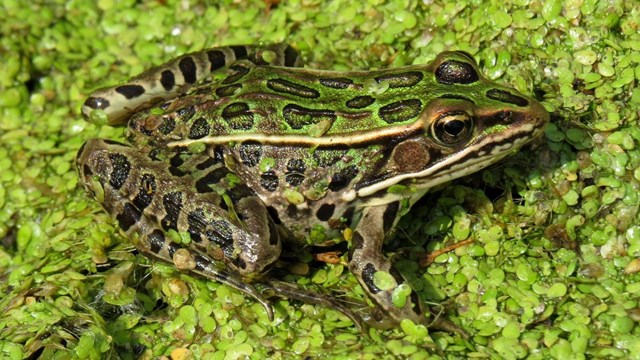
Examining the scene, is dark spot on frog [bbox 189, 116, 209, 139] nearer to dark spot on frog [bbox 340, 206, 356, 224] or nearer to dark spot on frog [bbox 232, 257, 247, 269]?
dark spot on frog [bbox 232, 257, 247, 269]

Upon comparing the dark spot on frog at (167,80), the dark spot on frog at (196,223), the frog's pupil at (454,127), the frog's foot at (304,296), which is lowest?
the frog's foot at (304,296)

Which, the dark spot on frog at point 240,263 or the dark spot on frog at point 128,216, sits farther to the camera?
the dark spot on frog at point 128,216

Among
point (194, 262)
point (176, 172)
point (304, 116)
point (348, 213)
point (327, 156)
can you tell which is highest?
point (304, 116)

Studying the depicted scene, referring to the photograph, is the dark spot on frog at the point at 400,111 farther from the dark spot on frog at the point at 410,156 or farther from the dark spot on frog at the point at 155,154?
the dark spot on frog at the point at 155,154

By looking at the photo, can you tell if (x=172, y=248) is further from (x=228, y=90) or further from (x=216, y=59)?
(x=216, y=59)

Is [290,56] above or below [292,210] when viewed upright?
above

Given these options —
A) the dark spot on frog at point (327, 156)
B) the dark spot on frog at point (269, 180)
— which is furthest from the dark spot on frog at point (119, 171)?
the dark spot on frog at point (327, 156)

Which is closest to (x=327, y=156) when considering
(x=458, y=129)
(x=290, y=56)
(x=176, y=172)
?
(x=458, y=129)
